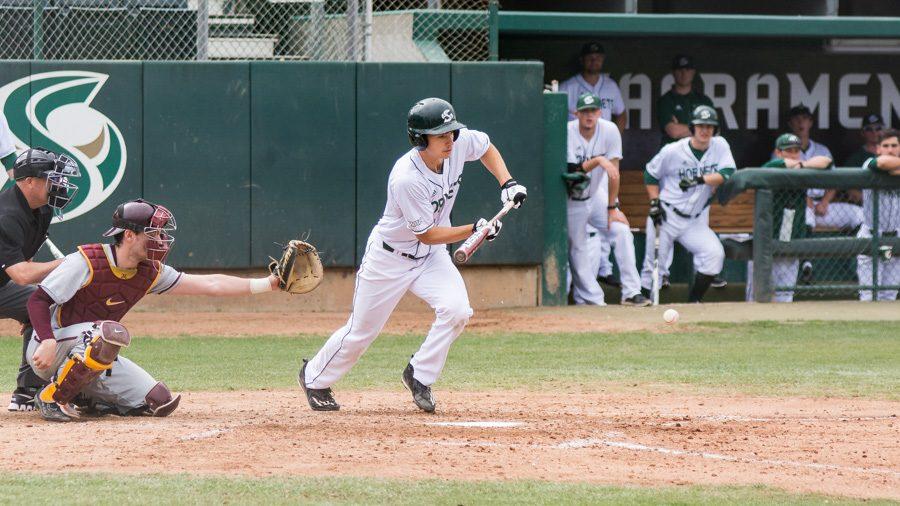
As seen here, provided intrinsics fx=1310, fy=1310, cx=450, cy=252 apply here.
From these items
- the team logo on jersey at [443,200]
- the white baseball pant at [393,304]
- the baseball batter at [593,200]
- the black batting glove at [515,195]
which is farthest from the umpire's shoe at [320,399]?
the baseball batter at [593,200]

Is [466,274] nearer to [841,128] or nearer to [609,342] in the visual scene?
[609,342]

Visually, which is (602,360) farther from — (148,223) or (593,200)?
(148,223)

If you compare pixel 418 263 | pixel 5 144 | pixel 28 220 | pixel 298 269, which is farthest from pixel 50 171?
pixel 5 144

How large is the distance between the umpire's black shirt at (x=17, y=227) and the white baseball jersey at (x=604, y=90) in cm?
822

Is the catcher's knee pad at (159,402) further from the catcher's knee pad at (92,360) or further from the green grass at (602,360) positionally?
the green grass at (602,360)

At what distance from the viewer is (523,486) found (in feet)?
16.6

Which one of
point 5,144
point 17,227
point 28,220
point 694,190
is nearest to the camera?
point 17,227

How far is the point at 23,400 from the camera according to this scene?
272 inches

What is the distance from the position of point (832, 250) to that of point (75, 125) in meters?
7.24

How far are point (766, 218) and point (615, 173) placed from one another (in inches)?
59.1

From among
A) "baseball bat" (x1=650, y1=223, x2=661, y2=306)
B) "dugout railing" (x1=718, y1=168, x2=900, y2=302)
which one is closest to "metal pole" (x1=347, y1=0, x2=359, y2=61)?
"baseball bat" (x1=650, y1=223, x2=661, y2=306)

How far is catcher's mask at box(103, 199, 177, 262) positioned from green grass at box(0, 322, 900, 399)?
2.03 m

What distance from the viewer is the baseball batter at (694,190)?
13000 mm

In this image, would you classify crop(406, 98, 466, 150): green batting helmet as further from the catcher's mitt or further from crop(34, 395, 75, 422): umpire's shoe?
crop(34, 395, 75, 422): umpire's shoe
